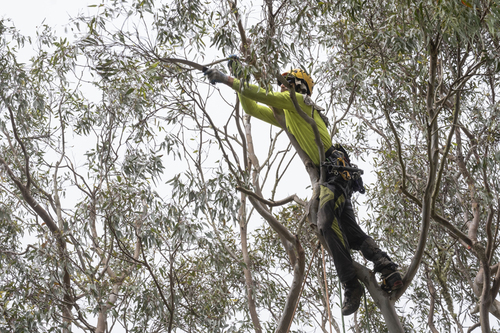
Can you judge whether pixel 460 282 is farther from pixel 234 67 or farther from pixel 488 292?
pixel 234 67

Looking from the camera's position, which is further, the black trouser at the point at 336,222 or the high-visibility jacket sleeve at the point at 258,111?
the high-visibility jacket sleeve at the point at 258,111

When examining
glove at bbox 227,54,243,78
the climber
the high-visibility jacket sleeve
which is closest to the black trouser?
the climber

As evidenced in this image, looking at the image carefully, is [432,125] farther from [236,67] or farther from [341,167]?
[236,67]

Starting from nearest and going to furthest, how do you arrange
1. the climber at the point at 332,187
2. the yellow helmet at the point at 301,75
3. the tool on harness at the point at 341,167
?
the climber at the point at 332,187, the tool on harness at the point at 341,167, the yellow helmet at the point at 301,75

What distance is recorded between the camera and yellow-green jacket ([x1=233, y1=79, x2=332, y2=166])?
9.04ft

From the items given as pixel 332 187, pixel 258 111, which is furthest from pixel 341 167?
pixel 258 111

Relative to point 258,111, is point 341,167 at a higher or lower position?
lower

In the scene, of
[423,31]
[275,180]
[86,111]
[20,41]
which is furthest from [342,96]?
[20,41]

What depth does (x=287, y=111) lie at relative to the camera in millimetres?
3096

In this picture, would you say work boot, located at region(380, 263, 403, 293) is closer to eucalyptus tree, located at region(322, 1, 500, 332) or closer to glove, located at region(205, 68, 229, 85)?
eucalyptus tree, located at region(322, 1, 500, 332)

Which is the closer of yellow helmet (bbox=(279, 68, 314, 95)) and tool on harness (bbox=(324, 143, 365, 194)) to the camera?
tool on harness (bbox=(324, 143, 365, 194))

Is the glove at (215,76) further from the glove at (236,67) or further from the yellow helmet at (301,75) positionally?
the yellow helmet at (301,75)

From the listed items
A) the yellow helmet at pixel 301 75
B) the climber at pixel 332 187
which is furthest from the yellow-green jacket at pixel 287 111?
the yellow helmet at pixel 301 75

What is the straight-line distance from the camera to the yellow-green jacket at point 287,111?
275cm
